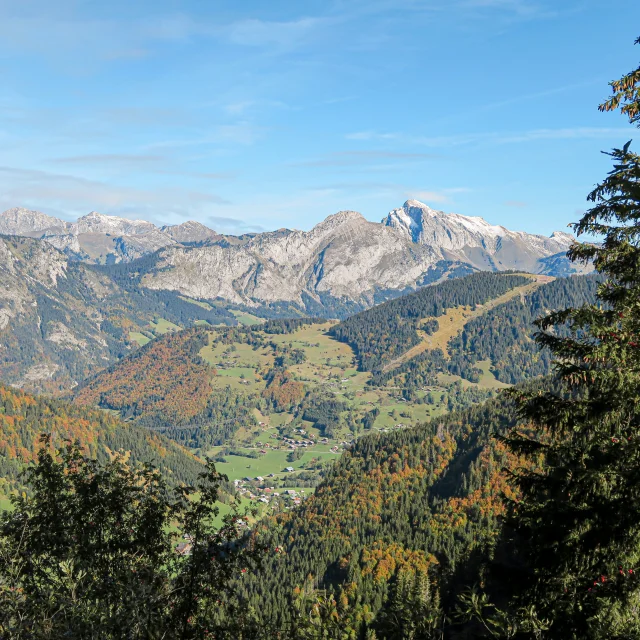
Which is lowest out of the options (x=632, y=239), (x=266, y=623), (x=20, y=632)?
(x=266, y=623)

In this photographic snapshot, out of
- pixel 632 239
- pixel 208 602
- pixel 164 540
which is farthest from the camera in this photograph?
pixel 164 540

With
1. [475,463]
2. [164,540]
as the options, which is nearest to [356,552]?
[475,463]

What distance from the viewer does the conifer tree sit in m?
19.5

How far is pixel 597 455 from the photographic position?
20.9 metres

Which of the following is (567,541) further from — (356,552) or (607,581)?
(356,552)

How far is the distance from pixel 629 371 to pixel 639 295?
3.10m

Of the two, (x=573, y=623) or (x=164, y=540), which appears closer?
(x=573, y=623)

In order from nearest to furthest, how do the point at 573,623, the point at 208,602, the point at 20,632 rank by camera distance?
the point at 20,632, the point at 573,623, the point at 208,602

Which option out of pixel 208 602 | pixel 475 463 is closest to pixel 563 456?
pixel 208 602

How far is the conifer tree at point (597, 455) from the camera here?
19.5m

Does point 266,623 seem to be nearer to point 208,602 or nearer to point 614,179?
point 208,602

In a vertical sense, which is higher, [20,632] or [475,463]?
[20,632]

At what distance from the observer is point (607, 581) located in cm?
1980

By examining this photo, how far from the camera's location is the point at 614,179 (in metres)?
22.3
